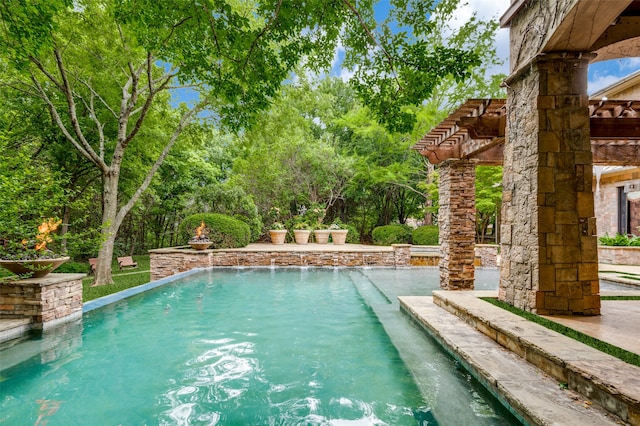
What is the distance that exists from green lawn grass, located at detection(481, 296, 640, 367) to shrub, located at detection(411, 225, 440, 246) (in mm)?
9965

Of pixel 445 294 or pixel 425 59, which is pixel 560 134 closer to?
pixel 425 59

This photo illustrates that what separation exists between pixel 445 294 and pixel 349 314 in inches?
65.8

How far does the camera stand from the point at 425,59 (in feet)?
13.0

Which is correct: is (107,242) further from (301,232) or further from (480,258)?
(480,258)

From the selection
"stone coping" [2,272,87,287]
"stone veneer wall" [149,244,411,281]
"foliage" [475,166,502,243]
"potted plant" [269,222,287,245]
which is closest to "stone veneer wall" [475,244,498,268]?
"foliage" [475,166,502,243]

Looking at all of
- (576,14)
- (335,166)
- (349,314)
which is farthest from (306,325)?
(335,166)

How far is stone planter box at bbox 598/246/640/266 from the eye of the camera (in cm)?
1001

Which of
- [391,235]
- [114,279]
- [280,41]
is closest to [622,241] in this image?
[391,235]

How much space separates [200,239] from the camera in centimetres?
1062

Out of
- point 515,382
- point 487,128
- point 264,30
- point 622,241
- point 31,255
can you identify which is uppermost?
point 264,30

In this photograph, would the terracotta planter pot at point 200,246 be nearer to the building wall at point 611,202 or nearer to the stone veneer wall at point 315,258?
the stone veneer wall at point 315,258

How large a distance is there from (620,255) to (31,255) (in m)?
15.4

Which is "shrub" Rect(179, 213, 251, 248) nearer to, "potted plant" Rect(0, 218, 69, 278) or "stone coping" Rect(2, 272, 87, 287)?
"stone coping" Rect(2, 272, 87, 287)

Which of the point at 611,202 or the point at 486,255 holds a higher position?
the point at 611,202
